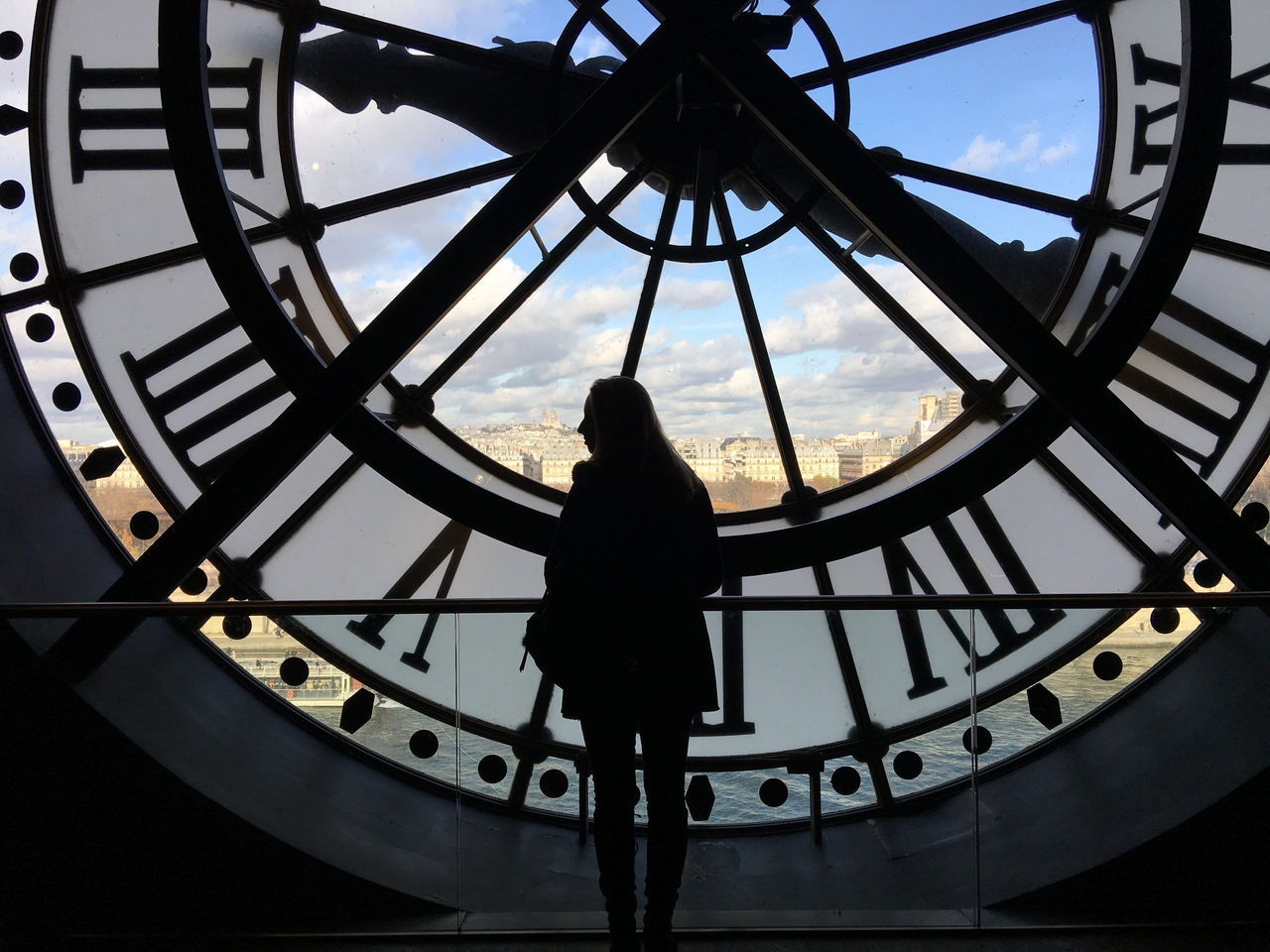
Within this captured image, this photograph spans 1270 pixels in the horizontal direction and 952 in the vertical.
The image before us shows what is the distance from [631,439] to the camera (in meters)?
1.41

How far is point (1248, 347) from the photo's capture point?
2932 millimetres

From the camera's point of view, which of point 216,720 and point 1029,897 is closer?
point 1029,897

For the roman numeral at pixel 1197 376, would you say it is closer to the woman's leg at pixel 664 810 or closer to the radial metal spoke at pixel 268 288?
the radial metal spoke at pixel 268 288

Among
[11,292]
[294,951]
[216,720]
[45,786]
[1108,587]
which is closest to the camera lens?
[294,951]

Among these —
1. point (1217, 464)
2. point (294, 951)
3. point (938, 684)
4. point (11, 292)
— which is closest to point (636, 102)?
point (938, 684)

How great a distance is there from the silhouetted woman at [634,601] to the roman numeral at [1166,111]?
262 cm

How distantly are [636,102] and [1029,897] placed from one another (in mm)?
2093

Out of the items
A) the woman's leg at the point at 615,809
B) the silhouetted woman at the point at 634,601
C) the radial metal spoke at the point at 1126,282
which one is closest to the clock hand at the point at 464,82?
the radial metal spoke at the point at 1126,282

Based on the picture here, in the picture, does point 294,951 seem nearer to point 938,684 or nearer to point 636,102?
point 938,684

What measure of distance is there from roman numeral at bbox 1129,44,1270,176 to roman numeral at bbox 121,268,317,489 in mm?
3174

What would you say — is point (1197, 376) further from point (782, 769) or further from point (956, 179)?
point (782, 769)

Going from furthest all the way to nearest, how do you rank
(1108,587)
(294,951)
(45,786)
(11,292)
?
1. (1108,587)
2. (11,292)
3. (45,786)
4. (294,951)

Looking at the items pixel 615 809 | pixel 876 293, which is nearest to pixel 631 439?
pixel 615 809

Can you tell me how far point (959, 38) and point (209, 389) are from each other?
10.0 ft
